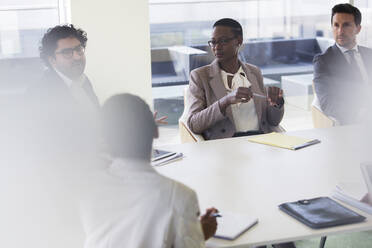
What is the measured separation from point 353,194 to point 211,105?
1508 millimetres

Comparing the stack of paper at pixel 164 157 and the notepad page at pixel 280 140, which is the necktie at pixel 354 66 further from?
the stack of paper at pixel 164 157

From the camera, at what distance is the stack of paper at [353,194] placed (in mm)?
2406

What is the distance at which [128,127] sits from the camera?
169cm

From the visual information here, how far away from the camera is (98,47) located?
5.15 m

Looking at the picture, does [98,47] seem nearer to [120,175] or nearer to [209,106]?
[209,106]

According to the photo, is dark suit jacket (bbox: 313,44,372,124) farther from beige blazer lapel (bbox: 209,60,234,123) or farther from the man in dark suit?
beige blazer lapel (bbox: 209,60,234,123)

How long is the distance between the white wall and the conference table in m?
1.95

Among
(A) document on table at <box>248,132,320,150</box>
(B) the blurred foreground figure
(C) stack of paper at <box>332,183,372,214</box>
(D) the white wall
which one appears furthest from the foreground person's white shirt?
(D) the white wall

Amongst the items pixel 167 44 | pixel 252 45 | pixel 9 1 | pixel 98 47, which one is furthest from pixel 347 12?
pixel 9 1

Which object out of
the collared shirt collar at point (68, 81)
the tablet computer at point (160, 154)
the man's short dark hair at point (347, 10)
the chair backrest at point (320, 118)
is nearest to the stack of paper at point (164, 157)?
the tablet computer at point (160, 154)

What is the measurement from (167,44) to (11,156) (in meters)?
3.53

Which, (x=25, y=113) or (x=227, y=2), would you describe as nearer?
(x=25, y=113)

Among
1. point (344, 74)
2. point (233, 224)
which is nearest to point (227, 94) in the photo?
point (344, 74)

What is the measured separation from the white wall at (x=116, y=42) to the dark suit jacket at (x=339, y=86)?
1646mm
